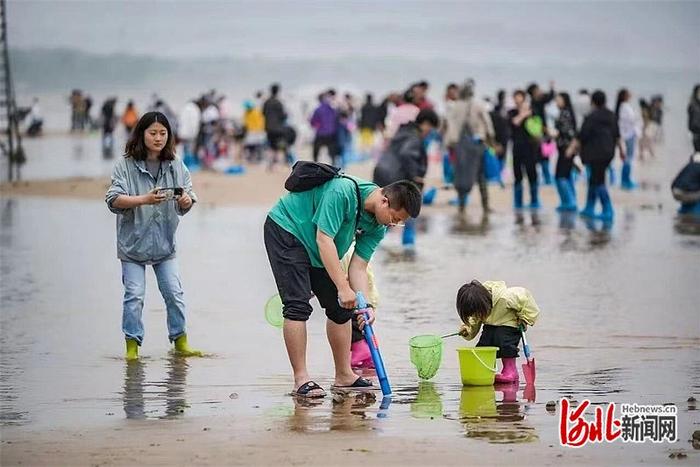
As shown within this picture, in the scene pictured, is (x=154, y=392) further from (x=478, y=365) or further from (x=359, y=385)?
(x=478, y=365)

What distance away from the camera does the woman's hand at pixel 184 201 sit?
9.75 m

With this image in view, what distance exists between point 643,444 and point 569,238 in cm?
1058

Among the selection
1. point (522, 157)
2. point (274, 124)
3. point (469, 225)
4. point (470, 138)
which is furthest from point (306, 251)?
point (274, 124)

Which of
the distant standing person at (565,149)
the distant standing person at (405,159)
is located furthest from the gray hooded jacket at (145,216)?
the distant standing person at (565,149)

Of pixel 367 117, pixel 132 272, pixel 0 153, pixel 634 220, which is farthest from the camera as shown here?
pixel 367 117

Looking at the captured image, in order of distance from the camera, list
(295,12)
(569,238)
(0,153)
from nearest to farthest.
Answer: (569,238) < (0,153) < (295,12)

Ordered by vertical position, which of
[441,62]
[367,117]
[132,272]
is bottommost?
[132,272]

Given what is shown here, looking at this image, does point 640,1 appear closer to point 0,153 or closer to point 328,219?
point 0,153

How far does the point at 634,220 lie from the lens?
20.1 meters

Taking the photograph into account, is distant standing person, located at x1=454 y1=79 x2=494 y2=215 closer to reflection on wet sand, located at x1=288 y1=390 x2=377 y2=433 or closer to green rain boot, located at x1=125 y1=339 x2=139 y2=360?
green rain boot, located at x1=125 y1=339 x2=139 y2=360

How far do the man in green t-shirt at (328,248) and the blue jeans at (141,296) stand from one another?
1496 mm

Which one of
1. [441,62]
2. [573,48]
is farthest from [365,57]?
[573,48]

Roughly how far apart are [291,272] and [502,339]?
55.1 inches

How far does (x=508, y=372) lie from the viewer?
9.05m
